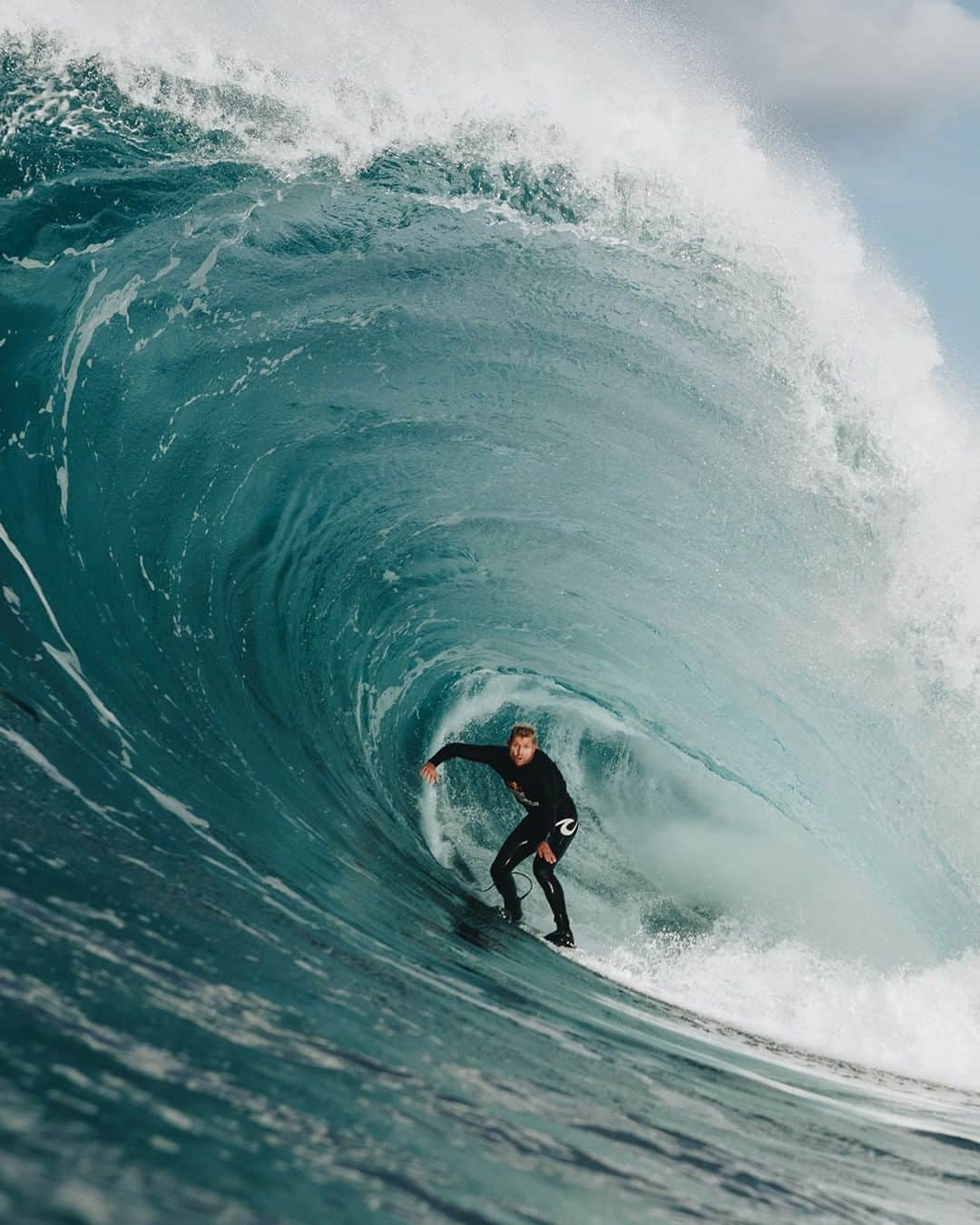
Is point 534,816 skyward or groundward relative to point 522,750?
groundward

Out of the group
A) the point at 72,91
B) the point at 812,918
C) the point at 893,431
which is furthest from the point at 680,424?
the point at 72,91

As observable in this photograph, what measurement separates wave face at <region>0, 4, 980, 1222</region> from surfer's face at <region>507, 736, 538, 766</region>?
948mm

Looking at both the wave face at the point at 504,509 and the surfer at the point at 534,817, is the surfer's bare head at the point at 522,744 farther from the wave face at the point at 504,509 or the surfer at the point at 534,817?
the wave face at the point at 504,509

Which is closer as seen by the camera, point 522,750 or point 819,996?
point 522,750

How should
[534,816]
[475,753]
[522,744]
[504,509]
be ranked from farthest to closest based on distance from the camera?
[504,509] → [534,816] → [475,753] → [522,744]

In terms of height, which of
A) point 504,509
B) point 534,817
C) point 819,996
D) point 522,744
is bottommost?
point 534,817

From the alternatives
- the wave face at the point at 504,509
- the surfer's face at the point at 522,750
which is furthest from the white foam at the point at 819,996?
the surfer's face at the point at 522,750

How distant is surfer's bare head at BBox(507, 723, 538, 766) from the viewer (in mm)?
6387

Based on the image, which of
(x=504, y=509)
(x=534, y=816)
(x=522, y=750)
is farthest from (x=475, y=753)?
(x=504, y=509)

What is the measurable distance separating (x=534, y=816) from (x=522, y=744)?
2.17 ft

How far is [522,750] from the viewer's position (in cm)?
647

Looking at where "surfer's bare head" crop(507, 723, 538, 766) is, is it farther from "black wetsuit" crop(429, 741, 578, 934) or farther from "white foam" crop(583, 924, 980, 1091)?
"white foam" crop(583, 924, 980, 1091)

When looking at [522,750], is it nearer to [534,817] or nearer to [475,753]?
[475,753]

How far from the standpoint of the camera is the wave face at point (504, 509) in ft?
23.4
